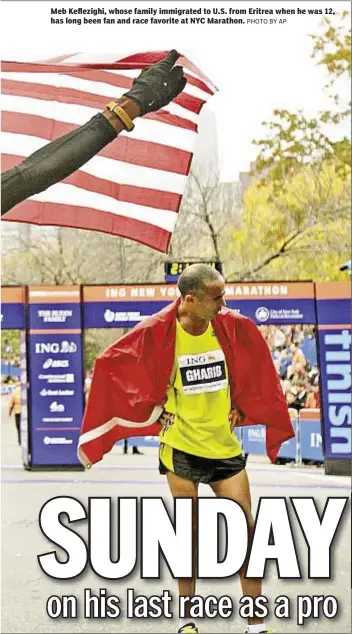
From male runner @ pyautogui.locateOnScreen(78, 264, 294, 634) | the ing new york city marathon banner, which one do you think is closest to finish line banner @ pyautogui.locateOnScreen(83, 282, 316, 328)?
the ing new york city marathon banner

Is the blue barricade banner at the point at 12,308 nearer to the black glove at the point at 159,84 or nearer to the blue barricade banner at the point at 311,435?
the black glove at the point at 159,84

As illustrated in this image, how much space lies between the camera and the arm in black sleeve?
177 centimetres

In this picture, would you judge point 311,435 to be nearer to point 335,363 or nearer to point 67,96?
point 335,363

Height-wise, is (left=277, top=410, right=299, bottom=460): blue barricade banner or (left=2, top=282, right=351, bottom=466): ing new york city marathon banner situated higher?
(left=2, top=282, right=351, bottom=466): ing new york city marathon banner

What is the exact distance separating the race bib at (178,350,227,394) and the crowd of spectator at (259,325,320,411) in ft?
1.01

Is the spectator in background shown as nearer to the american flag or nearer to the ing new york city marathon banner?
the ing new york city marathon banner

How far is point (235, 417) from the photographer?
1.84 metres

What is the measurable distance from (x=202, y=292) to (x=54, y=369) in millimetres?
809

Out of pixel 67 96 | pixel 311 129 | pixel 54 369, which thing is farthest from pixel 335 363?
pixel 67 96

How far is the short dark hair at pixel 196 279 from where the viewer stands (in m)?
1.77

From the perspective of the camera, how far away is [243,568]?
189cm

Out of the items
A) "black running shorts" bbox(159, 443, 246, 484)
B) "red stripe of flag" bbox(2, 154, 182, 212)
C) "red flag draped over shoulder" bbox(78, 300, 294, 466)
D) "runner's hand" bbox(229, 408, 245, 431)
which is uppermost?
"red stripe of flag" bbox(2, 154, 182, 212)

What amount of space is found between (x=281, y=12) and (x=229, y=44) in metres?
0.16

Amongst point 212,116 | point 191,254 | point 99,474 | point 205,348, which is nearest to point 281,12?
point 212,116
